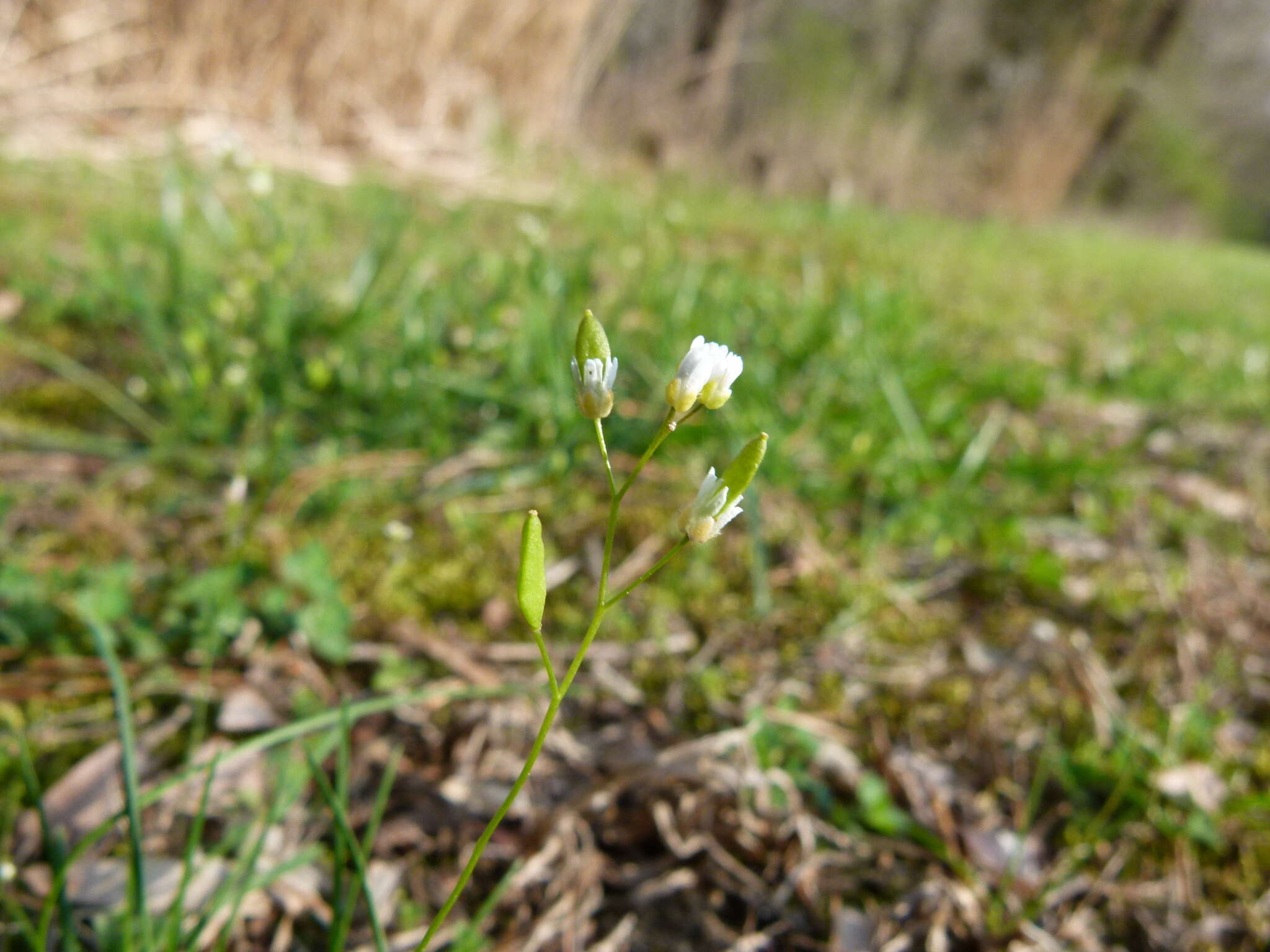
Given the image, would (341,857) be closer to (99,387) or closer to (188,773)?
(188,773)

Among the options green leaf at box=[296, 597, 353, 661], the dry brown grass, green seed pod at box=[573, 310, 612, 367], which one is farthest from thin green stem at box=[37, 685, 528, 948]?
the dry brown grass

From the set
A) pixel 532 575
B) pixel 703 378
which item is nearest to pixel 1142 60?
pixel 703 378

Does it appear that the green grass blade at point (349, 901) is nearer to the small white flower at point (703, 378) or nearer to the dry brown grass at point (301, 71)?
the small white flower at point (703, 378)

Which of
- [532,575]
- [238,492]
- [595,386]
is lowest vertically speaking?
[238,492]

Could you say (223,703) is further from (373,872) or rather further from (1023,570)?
(1023,570)

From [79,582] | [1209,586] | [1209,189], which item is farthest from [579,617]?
[1209,189]
